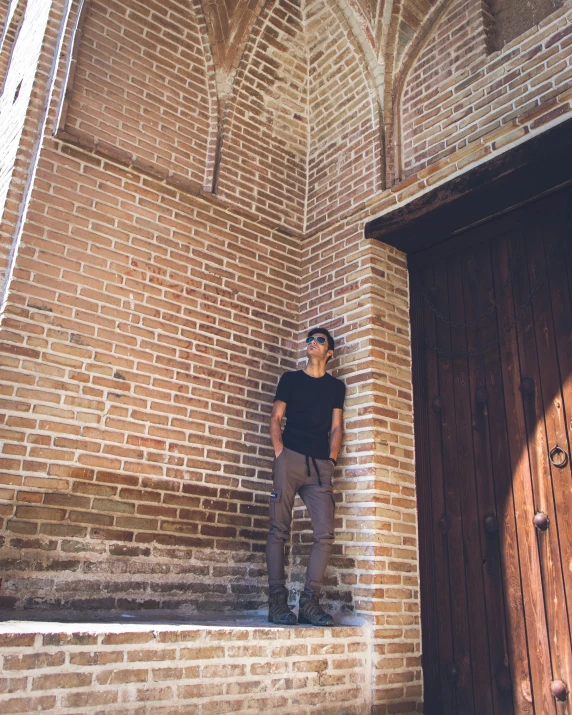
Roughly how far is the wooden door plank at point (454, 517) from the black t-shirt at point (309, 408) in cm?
71

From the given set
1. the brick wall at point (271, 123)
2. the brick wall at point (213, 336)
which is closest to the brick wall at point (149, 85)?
the brick wall at point (213, 336)

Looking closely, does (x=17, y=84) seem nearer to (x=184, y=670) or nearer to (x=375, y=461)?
(x=375, y=461)

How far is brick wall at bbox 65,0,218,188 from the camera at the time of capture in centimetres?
428

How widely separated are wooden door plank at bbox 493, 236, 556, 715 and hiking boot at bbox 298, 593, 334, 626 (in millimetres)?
1101

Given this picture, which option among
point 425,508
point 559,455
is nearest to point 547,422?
point 559,455

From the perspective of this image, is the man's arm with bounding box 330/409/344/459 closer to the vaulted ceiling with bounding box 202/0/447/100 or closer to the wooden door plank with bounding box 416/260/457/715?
the wooden door plank with bounding box 416/260/457/715

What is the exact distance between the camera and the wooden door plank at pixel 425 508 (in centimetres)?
374

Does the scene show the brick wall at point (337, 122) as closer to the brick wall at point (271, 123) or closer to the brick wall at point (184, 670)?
the brick wall at point (271, 123)

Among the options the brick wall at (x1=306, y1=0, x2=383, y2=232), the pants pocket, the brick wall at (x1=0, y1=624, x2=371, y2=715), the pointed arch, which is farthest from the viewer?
the brick wall at (x1=306, y1=0, x2=383, y2=232)

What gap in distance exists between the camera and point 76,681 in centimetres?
252

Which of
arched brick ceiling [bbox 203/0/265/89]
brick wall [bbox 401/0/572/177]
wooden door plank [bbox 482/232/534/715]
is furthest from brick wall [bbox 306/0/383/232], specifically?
wooden door plank [bbox 482/232/534/715]

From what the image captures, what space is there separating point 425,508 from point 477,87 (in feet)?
9.26

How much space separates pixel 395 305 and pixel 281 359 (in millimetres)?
969

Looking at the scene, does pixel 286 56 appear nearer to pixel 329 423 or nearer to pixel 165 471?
pixel 329 423
